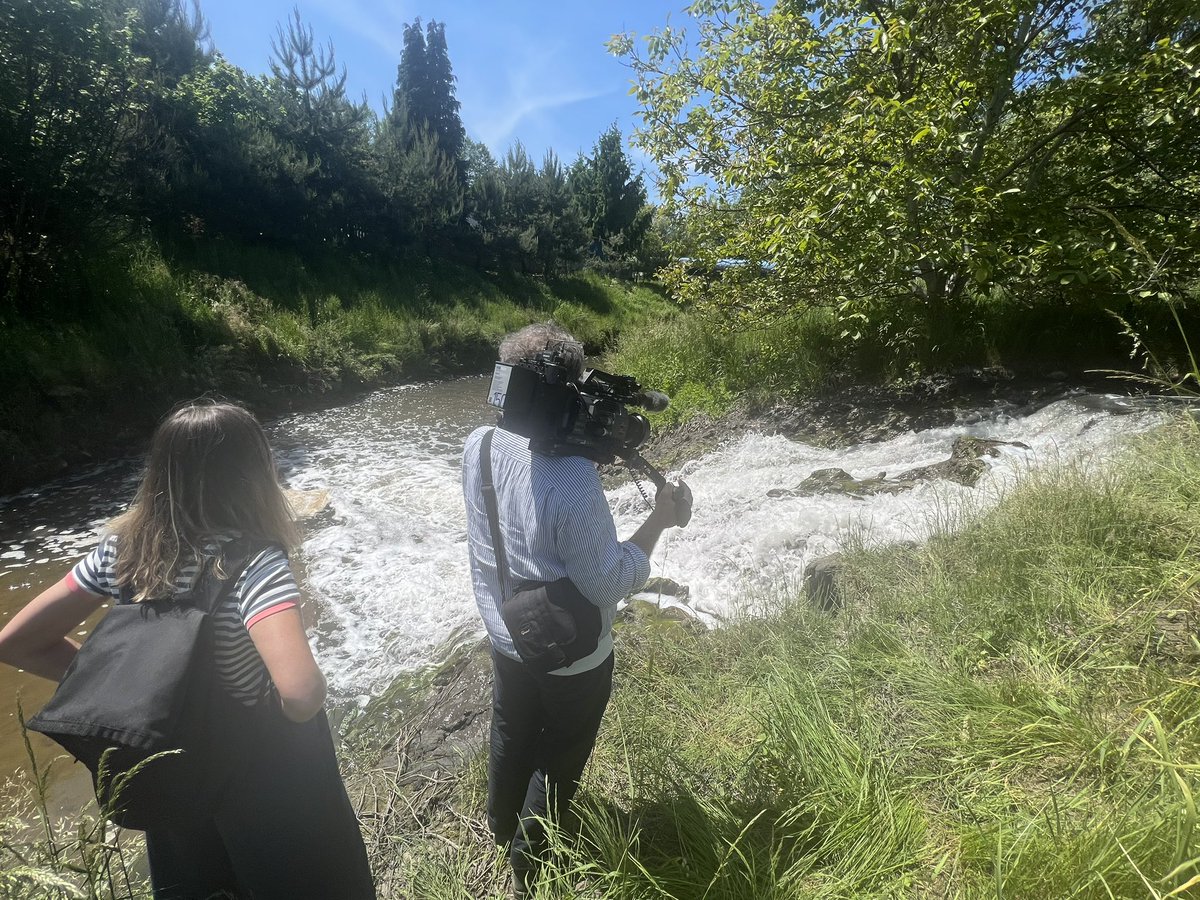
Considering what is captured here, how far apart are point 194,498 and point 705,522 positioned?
4.76 m

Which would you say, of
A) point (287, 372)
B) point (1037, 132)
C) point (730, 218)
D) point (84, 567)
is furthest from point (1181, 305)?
point (287, 372)

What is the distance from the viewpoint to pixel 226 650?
1.41m

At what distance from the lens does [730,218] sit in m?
8.77

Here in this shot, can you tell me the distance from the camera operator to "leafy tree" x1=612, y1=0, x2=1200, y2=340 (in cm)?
472

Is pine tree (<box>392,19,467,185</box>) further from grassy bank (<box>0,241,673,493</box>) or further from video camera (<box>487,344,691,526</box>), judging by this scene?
video camera (<box>487,344,691,526</box>)

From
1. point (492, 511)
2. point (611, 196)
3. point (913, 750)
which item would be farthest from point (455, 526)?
point (611, 196)

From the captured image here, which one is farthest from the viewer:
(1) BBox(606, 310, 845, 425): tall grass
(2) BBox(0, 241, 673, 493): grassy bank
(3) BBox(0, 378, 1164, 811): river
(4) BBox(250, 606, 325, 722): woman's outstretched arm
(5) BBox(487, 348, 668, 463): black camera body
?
(1) BBox(606, 310, 845, 425): tall grass

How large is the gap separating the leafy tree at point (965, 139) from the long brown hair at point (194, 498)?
209 inches

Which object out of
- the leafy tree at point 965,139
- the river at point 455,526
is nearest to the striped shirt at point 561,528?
the river at point 455,526

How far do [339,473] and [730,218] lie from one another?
6.84 meters

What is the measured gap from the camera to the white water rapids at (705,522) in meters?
4.50

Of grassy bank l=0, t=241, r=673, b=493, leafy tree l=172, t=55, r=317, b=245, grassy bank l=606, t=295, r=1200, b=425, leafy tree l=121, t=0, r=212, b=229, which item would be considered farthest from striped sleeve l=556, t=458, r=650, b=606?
leafy tree l=172, t=55, r=317, b=245

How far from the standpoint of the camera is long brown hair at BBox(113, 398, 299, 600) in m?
1.46

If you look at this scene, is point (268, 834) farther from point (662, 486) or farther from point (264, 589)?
point (662, 486)
